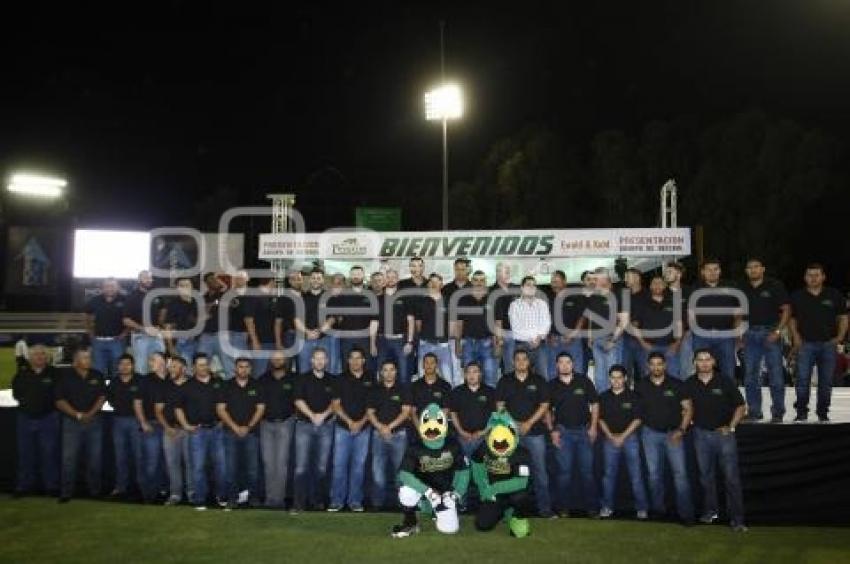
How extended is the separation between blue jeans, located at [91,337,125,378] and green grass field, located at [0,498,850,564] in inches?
92.5

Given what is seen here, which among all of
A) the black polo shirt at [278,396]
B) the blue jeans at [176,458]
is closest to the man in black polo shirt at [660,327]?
the black polo shirt at [278,396]

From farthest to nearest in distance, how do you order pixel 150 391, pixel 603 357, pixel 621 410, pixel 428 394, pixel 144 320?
pixel 144 320 < pixel 603 357 < pixel 150 391 < pixel 428 394 < pixel 621 410

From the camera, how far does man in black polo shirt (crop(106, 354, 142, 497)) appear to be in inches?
416

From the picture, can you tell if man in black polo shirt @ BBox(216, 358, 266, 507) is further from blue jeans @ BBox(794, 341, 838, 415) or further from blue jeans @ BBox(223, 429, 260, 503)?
blue jeans @ BBox(794, 341, 838, 415)

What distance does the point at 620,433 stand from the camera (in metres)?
9.65

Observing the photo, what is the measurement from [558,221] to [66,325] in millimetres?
28669

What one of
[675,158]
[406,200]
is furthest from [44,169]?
[675,158]

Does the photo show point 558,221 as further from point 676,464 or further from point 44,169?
point 676,464

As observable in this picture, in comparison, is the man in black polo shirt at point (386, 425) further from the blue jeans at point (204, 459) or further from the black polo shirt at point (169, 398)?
the black polo shirt at point (169, 398)

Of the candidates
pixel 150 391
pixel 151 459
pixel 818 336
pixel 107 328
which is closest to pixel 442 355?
pixel 150 391

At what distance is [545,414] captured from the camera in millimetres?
9797

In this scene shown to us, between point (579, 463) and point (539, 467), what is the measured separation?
0.51 metres

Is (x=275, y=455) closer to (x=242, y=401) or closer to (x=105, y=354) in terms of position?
(x=242, y=401)

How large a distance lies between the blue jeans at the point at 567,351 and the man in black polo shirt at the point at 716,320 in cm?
154
